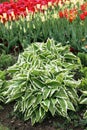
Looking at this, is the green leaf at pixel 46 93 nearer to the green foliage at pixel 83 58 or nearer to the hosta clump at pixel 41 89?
the hosta clump at pixel 41 89

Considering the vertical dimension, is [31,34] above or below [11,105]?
above

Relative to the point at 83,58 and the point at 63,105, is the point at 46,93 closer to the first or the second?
the point at 63,105

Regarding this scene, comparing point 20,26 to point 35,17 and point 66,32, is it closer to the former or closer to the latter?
point 35,17

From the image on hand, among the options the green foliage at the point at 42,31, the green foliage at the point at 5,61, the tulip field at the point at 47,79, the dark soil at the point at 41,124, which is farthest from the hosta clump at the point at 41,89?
the green foliage at the point at 42,31

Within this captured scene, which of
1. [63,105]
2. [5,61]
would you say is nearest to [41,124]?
[63,105]

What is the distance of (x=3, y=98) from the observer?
18.1ft

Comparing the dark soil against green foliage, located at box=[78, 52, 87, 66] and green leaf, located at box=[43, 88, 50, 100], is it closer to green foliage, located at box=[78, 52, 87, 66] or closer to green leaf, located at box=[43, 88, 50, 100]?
green leaf, located at box=[43, 88, 50, 100]

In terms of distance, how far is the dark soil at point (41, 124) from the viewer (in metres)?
4.89

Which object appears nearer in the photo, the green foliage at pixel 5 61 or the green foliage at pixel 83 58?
the green foliage at pixel 83 58

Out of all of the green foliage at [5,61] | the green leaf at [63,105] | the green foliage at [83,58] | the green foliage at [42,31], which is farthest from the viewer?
the green foliage at [42,31]

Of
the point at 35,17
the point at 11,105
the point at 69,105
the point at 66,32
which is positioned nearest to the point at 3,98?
the point at 11,105

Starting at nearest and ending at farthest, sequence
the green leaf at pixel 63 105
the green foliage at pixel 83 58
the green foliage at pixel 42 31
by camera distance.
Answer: the green leaf at pixel 63 105 < the green foliage at pixel 83 58 < the green foliage at pixel 42 31

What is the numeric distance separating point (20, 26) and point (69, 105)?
9.07 feet

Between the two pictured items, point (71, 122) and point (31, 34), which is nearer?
point (71, 122)
